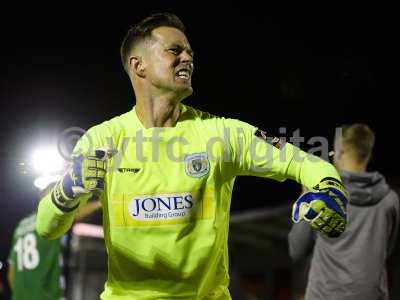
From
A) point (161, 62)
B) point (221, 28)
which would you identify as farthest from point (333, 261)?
point (221, 28)

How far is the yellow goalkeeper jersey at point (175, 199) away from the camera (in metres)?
2.72

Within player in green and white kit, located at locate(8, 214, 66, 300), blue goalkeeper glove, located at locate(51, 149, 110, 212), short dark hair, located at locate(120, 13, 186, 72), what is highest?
short dark hair, located at locate(120, 13, 186, 72)

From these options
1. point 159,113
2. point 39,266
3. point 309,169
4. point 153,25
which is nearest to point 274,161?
point 309,169

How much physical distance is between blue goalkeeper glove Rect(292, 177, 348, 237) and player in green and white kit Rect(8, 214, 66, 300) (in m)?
3.90

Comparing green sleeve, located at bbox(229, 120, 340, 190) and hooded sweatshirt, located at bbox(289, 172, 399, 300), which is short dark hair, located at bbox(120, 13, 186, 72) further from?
hooded sweatshirt, located at bbox(289, 172, 399, 300)

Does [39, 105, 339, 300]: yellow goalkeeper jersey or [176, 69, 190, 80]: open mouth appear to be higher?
[176, 69, 190, 80]: open mouth

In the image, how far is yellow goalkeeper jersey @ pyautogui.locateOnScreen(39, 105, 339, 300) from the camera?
2.72m

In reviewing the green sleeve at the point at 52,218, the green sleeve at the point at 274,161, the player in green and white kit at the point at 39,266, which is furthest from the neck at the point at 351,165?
the player in green and white kit at the point at 39,266

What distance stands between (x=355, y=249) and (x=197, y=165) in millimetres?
1547

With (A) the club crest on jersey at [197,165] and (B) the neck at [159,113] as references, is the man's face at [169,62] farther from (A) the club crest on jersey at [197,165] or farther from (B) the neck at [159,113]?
(A) the club crest on jersey at [197,165]

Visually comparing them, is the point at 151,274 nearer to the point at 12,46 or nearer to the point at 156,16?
the point at 156,16

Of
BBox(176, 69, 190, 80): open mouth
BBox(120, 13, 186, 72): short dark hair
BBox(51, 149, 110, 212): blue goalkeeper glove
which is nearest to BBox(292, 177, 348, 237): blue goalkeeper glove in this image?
BBox(51, 149, 110, 212): blue goalkeeper glove

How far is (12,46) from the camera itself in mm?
8797

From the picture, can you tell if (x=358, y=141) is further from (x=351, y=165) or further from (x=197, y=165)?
(x=197, y=165)
